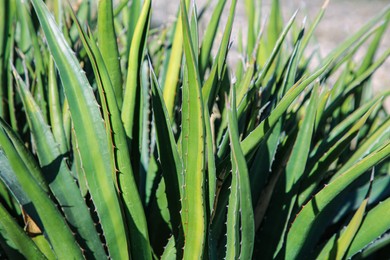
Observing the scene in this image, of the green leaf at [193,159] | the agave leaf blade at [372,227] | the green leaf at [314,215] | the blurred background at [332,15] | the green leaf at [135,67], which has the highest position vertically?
the blurred background at [332,15]

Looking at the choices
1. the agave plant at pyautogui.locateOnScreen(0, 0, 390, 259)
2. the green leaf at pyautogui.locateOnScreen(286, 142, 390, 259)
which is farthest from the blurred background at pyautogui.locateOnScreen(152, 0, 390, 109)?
the green leaf at pyautogui.locateOnScreen(286, 142, 390, 259)

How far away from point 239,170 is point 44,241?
32cm

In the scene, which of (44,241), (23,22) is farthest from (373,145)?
(23,22)

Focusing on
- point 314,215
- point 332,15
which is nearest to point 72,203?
point 314,215

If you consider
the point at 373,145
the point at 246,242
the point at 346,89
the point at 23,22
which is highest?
the point at 23,22

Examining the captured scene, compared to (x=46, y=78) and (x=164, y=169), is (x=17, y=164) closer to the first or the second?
(x=164, y=169)

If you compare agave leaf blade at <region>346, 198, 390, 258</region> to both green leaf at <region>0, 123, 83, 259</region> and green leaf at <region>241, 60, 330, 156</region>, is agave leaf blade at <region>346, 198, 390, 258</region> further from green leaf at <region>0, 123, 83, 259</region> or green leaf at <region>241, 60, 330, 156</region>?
green leaf at <region>0, 123, 83, 259</region>

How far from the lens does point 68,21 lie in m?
1.46

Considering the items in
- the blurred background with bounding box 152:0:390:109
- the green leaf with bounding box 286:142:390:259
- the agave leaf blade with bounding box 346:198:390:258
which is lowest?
the agave leaf blade with bounding box 346:198:390:258

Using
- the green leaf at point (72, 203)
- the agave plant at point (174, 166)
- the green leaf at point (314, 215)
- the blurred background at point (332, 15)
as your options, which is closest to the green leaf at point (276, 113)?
the agave plant at point (174, 166)

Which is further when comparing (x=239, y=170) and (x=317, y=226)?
(x=317, y=226)

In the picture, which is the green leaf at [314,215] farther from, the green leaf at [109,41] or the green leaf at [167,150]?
the green leaf at [109,41]

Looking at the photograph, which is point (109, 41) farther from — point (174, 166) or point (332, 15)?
point (332, 15)

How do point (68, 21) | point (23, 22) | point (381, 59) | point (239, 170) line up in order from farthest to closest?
point (68, 21)
point (23, 22)
point (381, 59)
point (239, 170)
